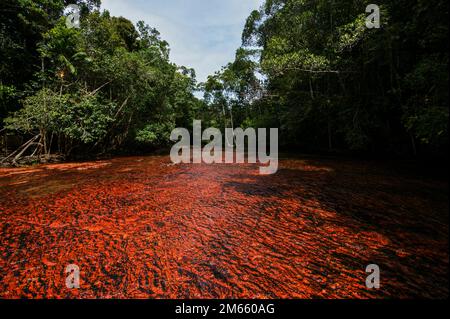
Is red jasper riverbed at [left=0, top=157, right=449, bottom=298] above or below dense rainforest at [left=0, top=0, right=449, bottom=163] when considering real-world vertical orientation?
below

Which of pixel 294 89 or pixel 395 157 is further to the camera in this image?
pixel 294 89

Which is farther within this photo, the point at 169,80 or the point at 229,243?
the point at 169,80

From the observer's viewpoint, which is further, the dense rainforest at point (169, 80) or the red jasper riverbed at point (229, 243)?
the dense rainforest at point (169, 80)

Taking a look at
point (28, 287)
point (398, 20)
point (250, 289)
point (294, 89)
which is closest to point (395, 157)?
point (398, 20)

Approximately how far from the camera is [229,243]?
2.31 m

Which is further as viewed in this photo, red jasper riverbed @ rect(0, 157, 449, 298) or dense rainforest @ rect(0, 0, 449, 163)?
dense rainforest @ rect(0, 0, 449, 163)

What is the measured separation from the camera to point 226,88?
27.5 meters

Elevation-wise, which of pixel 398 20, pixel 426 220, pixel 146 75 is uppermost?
pixel 146 75

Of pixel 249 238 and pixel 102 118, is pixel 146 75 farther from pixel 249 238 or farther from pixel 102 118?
pixel 249 238

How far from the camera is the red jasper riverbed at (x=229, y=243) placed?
5.27 feet

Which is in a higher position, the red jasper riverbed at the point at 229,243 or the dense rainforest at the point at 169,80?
the dense rainforest at the point at 169,80

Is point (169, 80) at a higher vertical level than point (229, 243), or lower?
higher

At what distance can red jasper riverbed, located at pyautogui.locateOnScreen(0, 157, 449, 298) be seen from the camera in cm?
161
